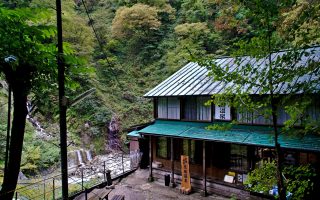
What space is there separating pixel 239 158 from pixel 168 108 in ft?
16.2

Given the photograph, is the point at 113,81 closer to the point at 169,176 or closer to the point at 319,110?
the point at 169,176

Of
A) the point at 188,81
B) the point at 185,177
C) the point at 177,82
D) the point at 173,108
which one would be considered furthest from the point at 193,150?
the point at 177,82

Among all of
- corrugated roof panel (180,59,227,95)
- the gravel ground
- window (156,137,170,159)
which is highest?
corrugated roof panel (180,59,227,95)

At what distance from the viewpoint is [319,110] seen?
32.0ft

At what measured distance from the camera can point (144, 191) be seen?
12.0 metres

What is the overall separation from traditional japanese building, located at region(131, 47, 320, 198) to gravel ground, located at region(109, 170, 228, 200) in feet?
2.00

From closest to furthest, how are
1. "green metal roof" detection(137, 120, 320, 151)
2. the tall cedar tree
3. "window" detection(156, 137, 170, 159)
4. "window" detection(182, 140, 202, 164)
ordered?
the tall cedar tree
"green metal roof" detection(137, 120, 320, 151)
"window" detection(182, 140, 202, 164)
"window" detection(156, 137, 170, 159)

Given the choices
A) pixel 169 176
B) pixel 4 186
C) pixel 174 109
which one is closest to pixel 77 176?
pixel 169 176

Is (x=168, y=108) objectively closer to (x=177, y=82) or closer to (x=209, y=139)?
(x=177, y=82)

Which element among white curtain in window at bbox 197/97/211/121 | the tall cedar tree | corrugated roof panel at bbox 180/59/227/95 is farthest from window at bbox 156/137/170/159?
the tall cedar tree

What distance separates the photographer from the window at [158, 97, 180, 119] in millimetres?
13836

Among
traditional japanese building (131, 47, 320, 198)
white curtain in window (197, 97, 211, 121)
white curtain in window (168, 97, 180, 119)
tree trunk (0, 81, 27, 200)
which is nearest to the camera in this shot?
tree trunk (0, 81, 27, 200)

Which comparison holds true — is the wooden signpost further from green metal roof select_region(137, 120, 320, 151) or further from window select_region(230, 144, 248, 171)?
window select_region(230, 144, 248, 171)

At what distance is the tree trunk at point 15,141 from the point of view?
12.2 feet
